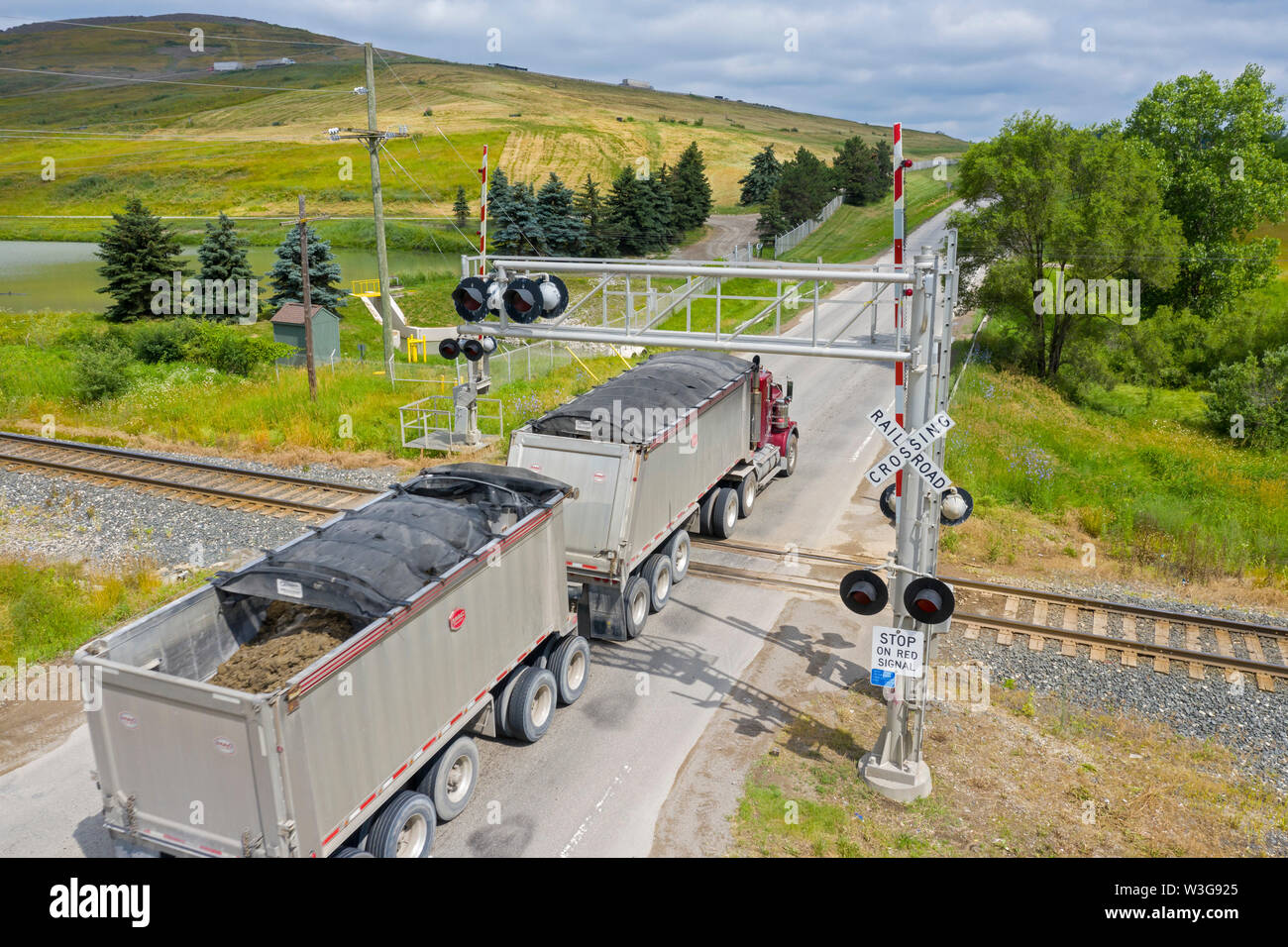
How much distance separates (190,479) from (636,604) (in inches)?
464

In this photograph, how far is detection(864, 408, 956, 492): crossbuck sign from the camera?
9.38m

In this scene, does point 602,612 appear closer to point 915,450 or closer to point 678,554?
point 678,554

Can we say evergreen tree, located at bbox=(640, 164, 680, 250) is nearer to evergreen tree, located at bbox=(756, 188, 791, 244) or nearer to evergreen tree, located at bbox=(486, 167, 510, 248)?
evergreen tree, located at bbox=(756, 188, 791, 244)

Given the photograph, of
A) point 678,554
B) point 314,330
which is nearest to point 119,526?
point 678,554

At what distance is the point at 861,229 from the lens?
63.2 meters

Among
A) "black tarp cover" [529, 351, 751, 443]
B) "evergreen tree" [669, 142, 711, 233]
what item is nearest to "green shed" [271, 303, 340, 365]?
"black tarp cover" [529, 351, 751, 443]

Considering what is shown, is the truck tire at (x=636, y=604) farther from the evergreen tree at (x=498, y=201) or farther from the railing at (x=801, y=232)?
the railing at (x=801, y=232)

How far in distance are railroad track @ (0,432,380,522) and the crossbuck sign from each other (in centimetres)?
1179

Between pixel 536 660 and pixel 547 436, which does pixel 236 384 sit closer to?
pixel 547 436

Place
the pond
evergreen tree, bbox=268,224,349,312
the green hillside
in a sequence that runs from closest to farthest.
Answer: evergreen tree, bbox=268,224,349,312 → the pond → the green hillside

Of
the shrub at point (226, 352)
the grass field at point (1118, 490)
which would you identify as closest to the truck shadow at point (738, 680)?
the grass field at point (1118, 490)

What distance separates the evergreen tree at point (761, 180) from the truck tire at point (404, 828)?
7132cm

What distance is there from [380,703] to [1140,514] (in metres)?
15.8
